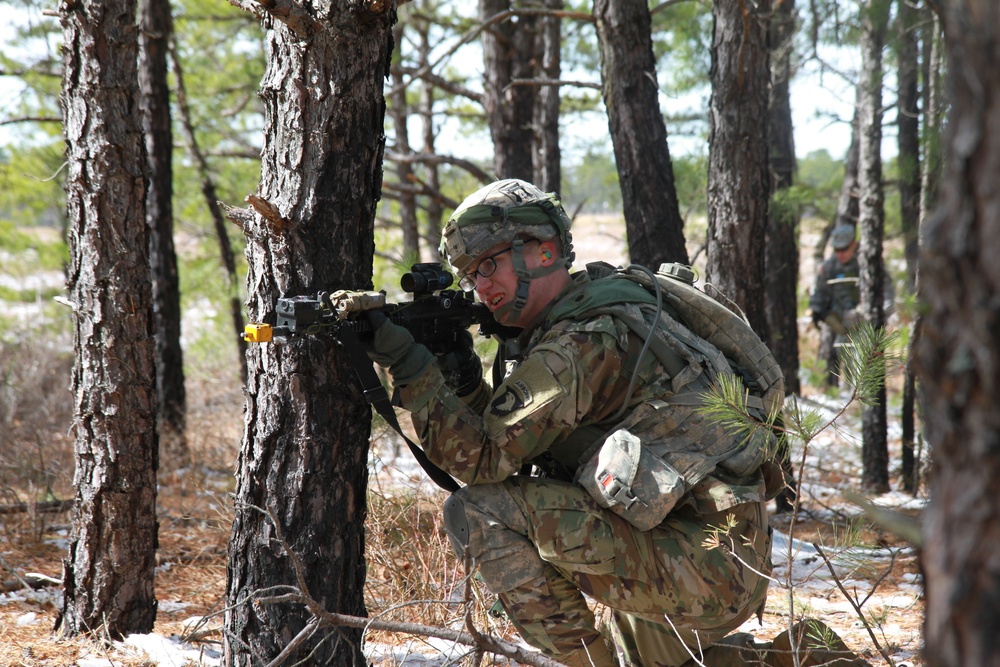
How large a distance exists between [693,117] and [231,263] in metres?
7.65

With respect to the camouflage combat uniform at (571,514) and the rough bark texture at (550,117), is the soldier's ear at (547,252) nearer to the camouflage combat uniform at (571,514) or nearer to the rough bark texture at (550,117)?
the camouflage combat uniform at (571,514)

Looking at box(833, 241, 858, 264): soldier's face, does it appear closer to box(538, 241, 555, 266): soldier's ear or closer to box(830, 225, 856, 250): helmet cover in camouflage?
box(830, 225, 856, 250): helmet cover in camouflage

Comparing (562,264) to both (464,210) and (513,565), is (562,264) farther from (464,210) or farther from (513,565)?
(513,565)

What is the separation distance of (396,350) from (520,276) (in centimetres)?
62

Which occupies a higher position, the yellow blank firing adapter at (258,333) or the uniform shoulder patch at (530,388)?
the yellow blank firing adapter at (258,333)

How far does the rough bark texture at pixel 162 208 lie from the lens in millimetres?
6793

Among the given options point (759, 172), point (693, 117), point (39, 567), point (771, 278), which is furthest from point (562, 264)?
point (693, 117)

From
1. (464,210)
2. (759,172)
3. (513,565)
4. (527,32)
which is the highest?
(527,32)

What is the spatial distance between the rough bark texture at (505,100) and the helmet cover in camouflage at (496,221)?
454 centimetres

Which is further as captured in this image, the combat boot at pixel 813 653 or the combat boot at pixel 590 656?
the combat boot at pixel 590 656

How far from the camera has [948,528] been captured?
90 centimetres

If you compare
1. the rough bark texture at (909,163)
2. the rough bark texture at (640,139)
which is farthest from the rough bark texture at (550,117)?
the rough bark texture at (909,163)

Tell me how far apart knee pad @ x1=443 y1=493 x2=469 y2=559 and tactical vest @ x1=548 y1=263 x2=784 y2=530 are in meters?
0.42

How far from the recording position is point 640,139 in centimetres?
508
